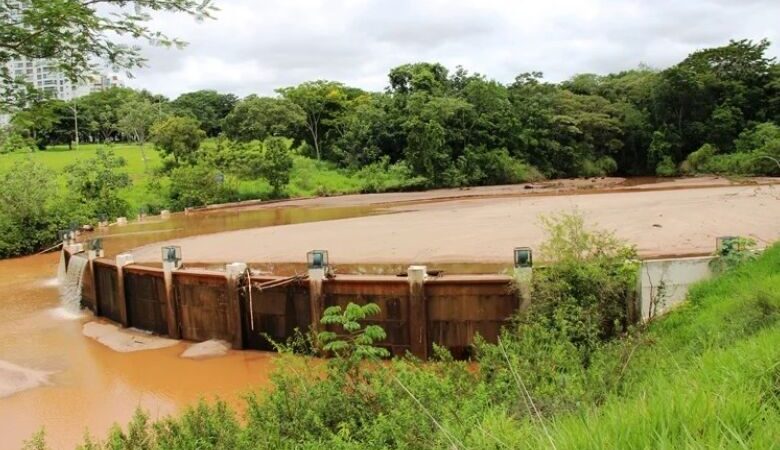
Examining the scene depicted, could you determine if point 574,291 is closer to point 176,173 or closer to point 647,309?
point 647,309

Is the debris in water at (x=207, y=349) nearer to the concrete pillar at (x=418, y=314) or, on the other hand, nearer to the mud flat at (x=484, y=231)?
the concrete pillar at (x=418, y=314)

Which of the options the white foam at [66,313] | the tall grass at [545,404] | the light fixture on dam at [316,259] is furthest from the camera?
the white foam at [66,313]

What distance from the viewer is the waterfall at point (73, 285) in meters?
19.0

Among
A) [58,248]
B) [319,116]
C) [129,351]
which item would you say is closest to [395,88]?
[319,116]

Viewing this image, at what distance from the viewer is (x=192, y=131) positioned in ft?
147

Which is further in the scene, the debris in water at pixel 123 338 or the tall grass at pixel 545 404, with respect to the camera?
the debris in water at pixel 123 338

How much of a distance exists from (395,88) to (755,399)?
5045cm

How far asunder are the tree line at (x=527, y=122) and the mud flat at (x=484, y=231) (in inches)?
569

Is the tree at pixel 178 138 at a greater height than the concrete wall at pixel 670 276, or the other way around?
the tree at pixel 178 138

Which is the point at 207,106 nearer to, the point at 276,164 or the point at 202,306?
the point at 276,164

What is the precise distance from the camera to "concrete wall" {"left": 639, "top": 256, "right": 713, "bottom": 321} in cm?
1230

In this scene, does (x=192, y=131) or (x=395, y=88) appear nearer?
(x=192, y=131)

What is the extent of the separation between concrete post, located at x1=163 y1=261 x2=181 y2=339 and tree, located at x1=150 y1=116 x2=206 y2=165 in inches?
1178

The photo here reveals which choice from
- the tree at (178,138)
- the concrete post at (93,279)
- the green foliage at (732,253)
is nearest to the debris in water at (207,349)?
the concrete post at (93,279)
